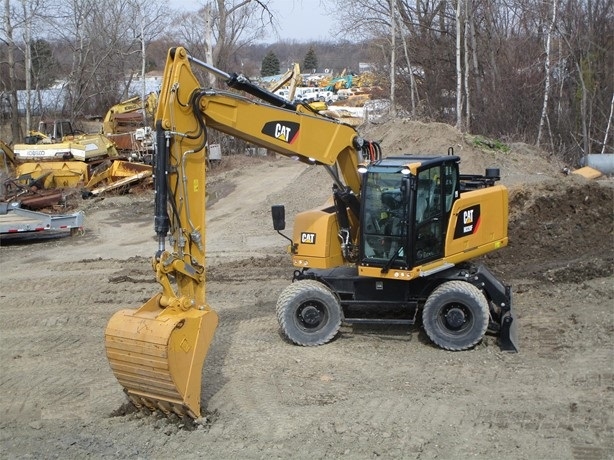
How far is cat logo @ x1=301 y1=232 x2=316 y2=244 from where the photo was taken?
927 centimetres

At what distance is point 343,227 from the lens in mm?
9359

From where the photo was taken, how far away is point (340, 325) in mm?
9414

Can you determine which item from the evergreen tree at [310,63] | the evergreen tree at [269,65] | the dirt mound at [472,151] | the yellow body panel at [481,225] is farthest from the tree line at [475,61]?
the evergreen tree at [310,63]

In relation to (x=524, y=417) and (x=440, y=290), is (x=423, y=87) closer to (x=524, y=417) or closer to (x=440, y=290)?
(x=440, y=290)

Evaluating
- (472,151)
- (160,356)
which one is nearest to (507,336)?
(160,356)

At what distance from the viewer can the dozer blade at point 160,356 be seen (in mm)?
6672

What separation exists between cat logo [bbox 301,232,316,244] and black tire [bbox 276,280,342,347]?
1.76 feet

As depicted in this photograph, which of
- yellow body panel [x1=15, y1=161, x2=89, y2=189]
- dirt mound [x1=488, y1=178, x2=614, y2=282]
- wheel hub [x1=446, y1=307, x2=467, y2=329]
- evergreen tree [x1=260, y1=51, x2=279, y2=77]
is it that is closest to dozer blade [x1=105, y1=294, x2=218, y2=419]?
wheel hub [x1=446, y1=307, x2=467, y2=329]

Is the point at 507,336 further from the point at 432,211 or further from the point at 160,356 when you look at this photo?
the point at 160,356

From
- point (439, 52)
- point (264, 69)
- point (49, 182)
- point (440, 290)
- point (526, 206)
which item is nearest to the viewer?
point (440, 290)

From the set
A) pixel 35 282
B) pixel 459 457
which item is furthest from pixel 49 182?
pixel 459 457

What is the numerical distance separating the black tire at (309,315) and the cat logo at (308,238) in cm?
54

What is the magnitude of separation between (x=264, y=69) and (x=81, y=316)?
70641 millimetres

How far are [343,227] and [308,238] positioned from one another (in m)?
0.46
